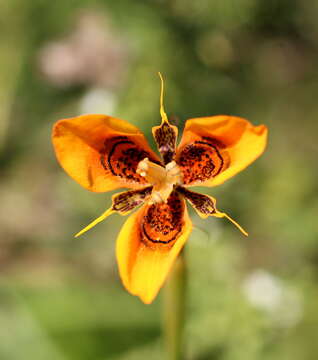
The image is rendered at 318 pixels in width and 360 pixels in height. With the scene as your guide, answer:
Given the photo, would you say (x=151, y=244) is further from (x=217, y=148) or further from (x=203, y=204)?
(x=217, y=148)

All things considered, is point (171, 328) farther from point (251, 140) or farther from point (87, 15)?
point (87, 15)

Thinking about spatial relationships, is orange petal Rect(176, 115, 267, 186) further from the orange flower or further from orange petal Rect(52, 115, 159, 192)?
orange petal Rect(52, 115, 159, 192)

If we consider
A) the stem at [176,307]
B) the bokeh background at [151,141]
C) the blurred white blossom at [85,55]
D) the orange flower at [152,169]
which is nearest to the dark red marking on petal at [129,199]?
the orange flower at [152,169]

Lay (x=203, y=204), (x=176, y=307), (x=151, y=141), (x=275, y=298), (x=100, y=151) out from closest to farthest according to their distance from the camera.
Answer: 1. (x=203, y=204)
2. (x=100, y=151)
3. (x=176, y=307)
4. (x=275, y=298)
5. (x=151, y=141)

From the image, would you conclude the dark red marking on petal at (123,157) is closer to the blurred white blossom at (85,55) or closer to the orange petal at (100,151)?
the orange petal at (100,151)

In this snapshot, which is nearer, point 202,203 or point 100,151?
point 202,203

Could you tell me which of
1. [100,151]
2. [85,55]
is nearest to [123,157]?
[100,151]

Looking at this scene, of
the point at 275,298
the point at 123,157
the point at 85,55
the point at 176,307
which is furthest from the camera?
the point at 85,55
